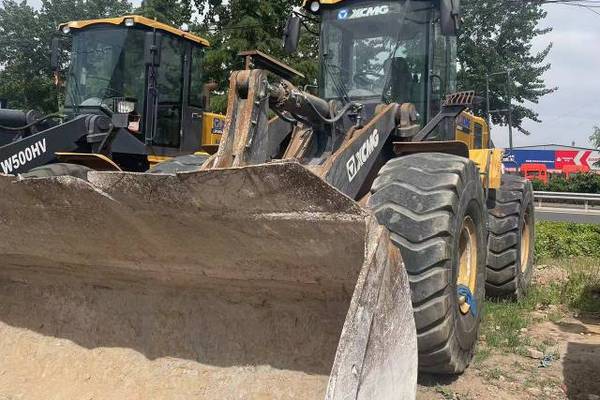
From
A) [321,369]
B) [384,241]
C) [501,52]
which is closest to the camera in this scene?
[384,241]

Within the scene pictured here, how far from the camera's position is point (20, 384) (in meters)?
3.66

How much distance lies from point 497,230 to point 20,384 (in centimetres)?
457

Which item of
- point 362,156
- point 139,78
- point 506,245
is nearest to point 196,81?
point 139,78

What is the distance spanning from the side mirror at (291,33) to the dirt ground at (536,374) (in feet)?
9.90

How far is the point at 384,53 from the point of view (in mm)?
5258

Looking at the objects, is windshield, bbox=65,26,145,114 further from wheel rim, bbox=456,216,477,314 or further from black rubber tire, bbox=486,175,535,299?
wheel rim, bbox=456,216,477,314

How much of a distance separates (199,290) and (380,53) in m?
2.66

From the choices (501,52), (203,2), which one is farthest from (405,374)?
(501,52)

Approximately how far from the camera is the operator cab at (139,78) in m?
8.70

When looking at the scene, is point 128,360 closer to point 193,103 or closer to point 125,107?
point 125,107

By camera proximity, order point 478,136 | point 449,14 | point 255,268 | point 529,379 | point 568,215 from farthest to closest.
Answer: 1. point 568,215
2. point 478,136
3. point 449,14
4. point 529,379
5. point 255,268

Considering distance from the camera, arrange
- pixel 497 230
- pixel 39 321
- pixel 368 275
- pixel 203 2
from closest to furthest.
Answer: pixel 368 275, pixel 39 321, pixel 497 230, pixel 203 2

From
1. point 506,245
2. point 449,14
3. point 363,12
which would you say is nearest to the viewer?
point 449,14

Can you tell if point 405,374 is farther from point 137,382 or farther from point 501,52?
point 501,52
